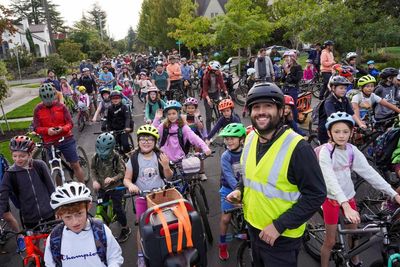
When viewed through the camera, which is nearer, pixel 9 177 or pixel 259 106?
pixel 259 106

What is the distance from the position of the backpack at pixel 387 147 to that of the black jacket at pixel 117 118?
203 inches

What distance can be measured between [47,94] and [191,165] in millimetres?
3233

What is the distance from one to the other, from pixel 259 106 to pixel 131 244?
3.74m

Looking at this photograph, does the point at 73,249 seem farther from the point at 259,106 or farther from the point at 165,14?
the point at 165,14

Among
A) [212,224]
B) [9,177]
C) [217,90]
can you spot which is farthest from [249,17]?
[9,177]

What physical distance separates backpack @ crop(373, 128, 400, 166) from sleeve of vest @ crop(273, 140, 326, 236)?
9.97 ft

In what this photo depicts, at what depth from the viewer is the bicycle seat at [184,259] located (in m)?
2.90

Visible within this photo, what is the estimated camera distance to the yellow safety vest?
8.28ft

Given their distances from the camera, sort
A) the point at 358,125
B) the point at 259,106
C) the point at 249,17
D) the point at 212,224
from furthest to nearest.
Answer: the point at 249,17 → the point at 358,125 → the point at 212,224 → the point at 259,106

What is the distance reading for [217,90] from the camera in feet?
34.5

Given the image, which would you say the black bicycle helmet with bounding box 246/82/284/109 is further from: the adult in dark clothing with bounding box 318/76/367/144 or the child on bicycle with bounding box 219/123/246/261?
the adult in dark clothing with bounding box 318/76/367/144

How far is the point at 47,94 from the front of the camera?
641cm

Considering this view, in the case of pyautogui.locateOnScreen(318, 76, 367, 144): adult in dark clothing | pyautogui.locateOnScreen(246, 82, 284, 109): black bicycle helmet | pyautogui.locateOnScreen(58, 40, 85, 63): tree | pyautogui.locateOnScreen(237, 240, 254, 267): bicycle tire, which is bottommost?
pyautogui.locateOnScreen(237, 240, 254, 267): bicycle tire

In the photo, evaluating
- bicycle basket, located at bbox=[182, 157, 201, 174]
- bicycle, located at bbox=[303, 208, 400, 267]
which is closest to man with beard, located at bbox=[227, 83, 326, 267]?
bicycle, located at bbox=[303, 208, 400, 267]
